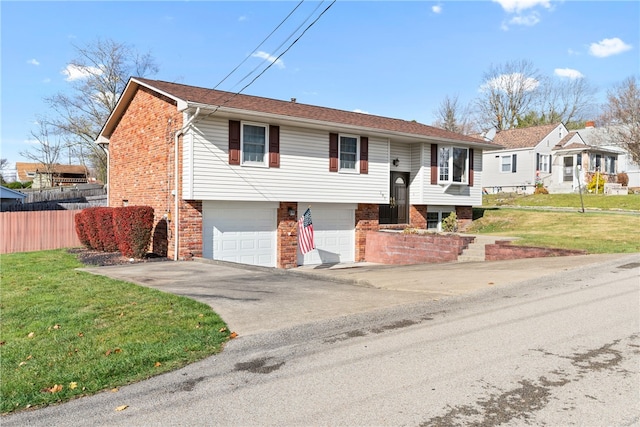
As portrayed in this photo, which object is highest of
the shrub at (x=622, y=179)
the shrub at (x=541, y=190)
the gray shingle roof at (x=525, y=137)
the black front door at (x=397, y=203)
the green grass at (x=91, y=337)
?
the gray shingle roof at (x=525, y=137)

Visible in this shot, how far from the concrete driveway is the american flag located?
434 cm

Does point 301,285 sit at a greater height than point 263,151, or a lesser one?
lesser

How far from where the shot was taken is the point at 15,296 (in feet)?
29.6

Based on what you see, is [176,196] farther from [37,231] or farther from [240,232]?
[37,231]

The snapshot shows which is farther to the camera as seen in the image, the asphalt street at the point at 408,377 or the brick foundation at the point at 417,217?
the brick foundation at the point at 417,217

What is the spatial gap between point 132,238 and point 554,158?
33.5 meters

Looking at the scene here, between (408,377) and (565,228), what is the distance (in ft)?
54.6

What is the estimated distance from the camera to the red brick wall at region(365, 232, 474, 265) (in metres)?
15.8

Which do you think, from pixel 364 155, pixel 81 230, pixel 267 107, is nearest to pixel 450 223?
pixel 364 155

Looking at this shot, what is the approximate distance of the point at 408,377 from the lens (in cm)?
450

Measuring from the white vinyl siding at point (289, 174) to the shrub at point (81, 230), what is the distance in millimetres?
5647

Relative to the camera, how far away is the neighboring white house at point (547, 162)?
35219mm

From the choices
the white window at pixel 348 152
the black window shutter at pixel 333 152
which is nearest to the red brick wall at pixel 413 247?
the white window at pixel 348 152

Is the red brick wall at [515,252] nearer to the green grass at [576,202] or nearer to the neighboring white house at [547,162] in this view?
the green grass at [576,202]
